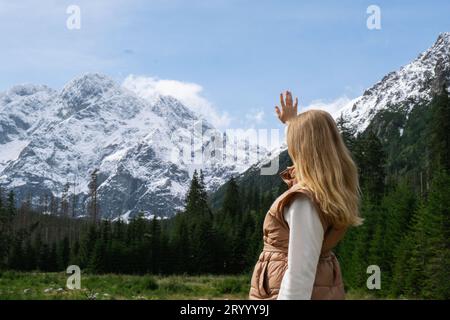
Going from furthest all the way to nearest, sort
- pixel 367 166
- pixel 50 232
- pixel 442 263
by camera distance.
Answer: pixel 50 232 → pixel 367 166 → pixel 442 263

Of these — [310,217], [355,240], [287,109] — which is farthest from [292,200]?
[355,240]

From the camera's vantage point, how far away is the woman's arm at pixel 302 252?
3.83 meters

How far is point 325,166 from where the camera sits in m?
4.09

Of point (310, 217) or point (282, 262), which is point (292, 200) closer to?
point (310, 217)

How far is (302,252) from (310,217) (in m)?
0.22

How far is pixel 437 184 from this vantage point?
42.7 m

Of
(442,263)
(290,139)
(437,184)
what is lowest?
(442,263)

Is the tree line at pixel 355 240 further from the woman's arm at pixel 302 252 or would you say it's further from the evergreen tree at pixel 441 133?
the woman's arm at pixel 302 252

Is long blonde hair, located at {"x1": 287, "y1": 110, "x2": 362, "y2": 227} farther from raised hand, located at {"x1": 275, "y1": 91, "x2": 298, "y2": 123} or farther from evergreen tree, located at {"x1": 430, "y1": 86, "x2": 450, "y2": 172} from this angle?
evergreen tree, located at {"x1": 430, "y1": 86, "x2": 450, "y2": 172}
